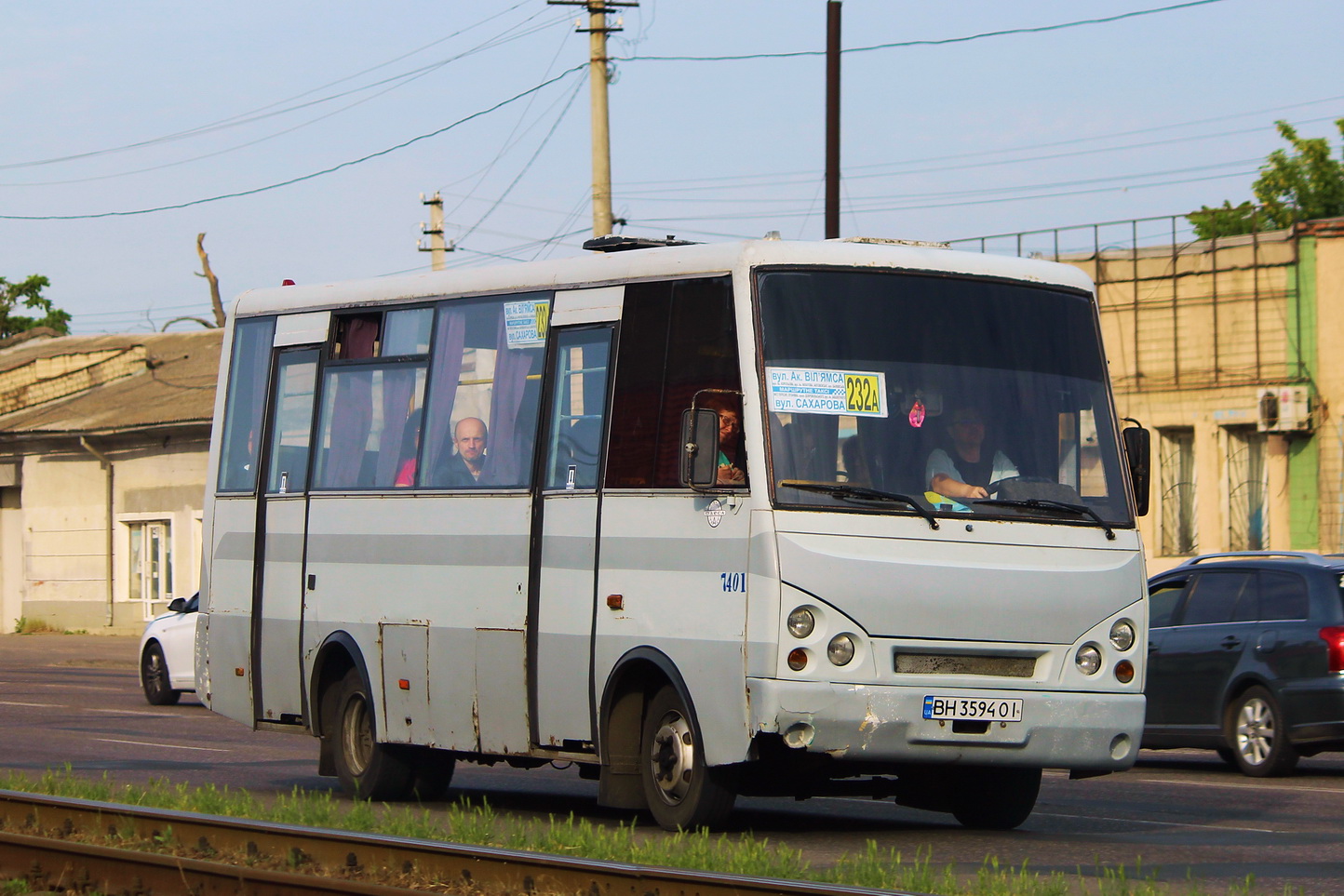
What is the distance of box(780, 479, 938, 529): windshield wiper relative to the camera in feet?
32.3

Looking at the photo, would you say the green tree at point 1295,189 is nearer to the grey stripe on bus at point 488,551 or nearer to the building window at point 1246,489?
the building window at point 1246,489

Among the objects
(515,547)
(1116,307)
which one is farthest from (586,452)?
(1116,307)

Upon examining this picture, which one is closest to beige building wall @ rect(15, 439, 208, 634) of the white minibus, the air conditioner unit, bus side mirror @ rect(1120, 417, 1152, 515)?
the air conditioner unit

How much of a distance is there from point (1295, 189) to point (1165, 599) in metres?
30.3

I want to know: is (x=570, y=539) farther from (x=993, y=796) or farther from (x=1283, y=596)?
(x=1283, y=596)

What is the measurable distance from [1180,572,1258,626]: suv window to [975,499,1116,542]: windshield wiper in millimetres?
6151

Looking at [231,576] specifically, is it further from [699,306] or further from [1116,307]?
[1116,307]

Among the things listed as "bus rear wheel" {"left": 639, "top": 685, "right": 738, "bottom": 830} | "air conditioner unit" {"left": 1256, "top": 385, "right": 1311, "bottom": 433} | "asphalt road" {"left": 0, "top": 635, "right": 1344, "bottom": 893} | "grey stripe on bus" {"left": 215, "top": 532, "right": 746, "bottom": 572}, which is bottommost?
→ "asphalt road" {"left": 0, "top": 635, "right": 1344, "bottom": 893}

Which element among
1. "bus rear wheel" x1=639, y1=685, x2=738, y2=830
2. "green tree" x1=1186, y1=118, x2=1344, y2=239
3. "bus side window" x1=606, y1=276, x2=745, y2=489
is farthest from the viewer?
"green tree" x1=1186, y1=118, x2=1344, y2=239

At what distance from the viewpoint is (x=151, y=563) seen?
147 feet

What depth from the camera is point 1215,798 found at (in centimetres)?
1360

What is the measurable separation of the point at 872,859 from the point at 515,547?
139 inches

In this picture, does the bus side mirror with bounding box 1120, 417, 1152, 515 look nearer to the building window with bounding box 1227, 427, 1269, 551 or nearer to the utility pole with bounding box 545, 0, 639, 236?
the utility pole with bounding box 545, 0, 639, 236

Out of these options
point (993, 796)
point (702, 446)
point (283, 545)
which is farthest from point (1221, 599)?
point (702, 446)
